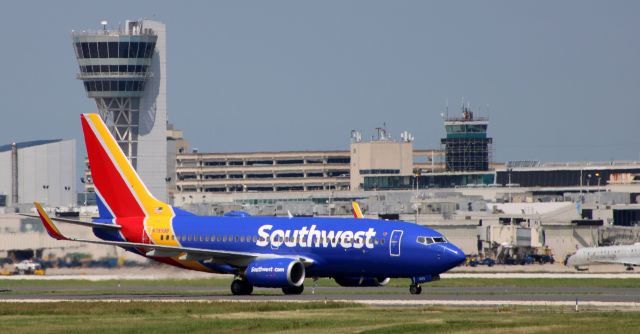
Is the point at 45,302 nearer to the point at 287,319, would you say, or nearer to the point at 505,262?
the point at 287,319

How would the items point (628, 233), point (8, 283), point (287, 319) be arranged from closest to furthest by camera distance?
point (287, 319) < point (8, 283) < point (628, 233)

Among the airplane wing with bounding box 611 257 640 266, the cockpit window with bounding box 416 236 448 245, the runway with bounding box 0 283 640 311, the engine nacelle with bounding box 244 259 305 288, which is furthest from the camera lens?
the airplane wing with bounding box 611 257 640 266

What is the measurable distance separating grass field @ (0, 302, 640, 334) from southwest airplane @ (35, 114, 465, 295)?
1125cm

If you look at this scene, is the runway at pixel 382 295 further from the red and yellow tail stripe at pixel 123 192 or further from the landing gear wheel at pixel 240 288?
the red and yellow tail stripe at pixel 123 192

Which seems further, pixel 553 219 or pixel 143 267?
pixel 553 219

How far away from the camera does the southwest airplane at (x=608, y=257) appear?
127875mm

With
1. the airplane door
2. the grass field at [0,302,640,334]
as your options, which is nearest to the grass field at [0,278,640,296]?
the airplane door

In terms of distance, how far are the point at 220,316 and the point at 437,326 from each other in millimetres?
10677

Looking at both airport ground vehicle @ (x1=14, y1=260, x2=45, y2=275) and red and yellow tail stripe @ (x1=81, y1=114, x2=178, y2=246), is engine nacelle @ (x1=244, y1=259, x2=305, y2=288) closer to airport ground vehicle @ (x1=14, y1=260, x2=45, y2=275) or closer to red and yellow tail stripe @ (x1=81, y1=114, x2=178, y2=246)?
red and yellow tail stripe @ (x1=81, y1=114, x2=178, y2=246)

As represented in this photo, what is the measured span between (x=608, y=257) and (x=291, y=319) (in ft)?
259

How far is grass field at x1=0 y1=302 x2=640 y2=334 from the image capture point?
52625 millimetres

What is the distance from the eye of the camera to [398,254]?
76.6m

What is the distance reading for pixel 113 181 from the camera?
85375mm

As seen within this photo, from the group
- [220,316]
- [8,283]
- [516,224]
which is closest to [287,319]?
[220,316]
